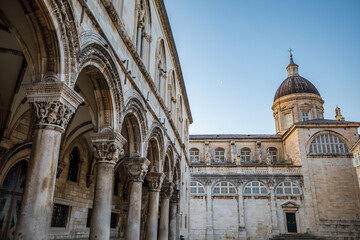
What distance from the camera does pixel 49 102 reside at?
593 centimetres

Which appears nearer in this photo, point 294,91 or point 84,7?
point 84,7

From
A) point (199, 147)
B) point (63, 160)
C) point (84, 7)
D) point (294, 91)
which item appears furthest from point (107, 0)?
point (294, 91)

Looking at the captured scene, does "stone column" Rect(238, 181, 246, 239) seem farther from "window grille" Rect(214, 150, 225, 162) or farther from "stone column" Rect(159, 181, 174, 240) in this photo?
"stone column" Rect(159, 181, 174, 240)

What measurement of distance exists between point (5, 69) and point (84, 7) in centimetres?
430

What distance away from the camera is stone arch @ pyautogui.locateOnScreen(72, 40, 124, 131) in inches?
301

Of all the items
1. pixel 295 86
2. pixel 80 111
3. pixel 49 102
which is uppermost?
pixel 295 86

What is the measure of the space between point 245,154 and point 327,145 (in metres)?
10.7

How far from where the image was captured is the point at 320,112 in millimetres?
43844

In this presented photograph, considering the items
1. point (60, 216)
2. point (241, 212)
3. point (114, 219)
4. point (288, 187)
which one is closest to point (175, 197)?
point (114, 219)

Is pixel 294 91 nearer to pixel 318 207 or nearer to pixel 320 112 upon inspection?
pixel 320 112

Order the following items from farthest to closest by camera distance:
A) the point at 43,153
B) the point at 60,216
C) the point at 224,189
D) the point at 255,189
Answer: the point at 224,189
the point at 255,189
the point at 60,216
the point at 43,153

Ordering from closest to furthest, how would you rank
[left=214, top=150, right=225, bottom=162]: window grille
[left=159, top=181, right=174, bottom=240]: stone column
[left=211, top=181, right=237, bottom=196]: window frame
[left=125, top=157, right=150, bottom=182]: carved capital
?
[left=125, top=157, right=150, bottom=182]: carved capital
[left=159, top=181, right=174, bottom=240]: stone column
[left=211, top=181, right=237, bottom=196]: window frame
[left=214, top=150, right=225, bottom=162]: window grille

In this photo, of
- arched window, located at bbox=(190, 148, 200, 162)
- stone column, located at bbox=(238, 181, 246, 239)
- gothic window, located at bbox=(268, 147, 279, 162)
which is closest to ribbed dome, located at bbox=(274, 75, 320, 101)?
gothic window, located at bbox=(268, 147, 279, 162)

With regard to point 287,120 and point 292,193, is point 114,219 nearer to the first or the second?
point 292,193
